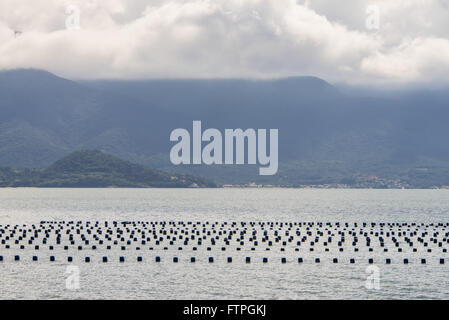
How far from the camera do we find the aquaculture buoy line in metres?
90.7

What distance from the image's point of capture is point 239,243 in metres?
107

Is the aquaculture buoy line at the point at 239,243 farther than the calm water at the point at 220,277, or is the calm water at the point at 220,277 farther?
the aquaculture buoy line at the point at 239,243

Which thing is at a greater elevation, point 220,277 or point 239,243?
point 239,243

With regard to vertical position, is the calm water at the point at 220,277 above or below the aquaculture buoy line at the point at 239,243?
below

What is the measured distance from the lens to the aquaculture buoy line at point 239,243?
90.7 metres

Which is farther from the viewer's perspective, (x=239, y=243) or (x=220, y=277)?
(x=239, y=243)

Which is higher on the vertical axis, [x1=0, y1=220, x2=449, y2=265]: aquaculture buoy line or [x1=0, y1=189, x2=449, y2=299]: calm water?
[x1=0, y1=220, x2=449, y2=265]: aquaculture buoy line
